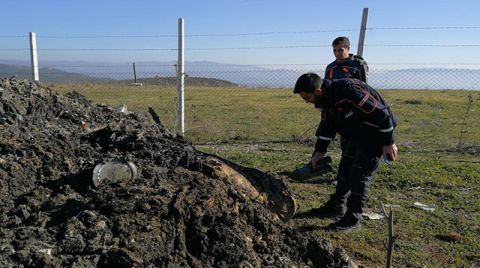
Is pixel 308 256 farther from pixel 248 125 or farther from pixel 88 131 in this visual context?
pixel 248 125

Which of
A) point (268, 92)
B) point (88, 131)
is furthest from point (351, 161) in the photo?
point (268, 92)

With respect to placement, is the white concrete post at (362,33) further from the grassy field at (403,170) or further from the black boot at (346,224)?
the black boot at (346,224)

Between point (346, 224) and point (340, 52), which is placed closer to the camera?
point (346, 224)

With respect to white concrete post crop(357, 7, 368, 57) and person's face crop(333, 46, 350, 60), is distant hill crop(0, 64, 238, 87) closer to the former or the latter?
white concrete post crop(357, 7, 368, 57)

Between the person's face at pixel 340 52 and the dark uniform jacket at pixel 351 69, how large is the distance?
0.19ft

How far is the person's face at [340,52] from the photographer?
5.20m

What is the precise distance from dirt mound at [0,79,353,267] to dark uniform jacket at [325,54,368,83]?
1567mm

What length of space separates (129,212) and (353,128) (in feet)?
7.12

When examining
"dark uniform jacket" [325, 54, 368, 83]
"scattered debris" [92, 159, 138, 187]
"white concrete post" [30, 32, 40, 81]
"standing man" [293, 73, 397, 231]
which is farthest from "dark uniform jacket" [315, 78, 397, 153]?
"white concrete post" [30, 32, 40, 81]

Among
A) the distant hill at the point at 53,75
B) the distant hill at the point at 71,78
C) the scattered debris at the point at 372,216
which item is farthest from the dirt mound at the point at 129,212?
the distant hill at the point at 53,75

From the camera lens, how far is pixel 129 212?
310 cm

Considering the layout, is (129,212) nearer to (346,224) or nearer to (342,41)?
(346,224)

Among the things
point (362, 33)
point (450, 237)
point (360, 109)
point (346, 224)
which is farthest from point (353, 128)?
point (362, 33)

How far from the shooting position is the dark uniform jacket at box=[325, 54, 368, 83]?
5.14 m
